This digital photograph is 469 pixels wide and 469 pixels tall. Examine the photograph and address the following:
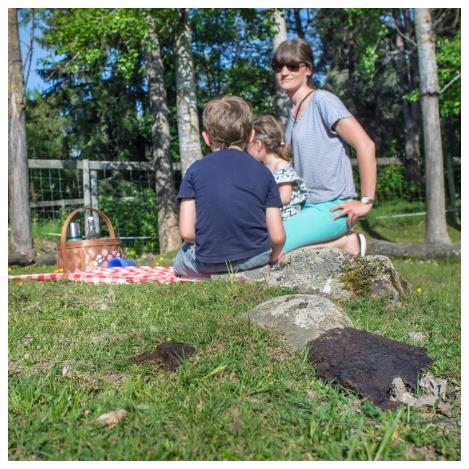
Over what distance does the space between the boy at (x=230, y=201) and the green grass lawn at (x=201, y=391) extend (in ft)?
2.19

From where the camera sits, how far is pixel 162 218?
13164mm

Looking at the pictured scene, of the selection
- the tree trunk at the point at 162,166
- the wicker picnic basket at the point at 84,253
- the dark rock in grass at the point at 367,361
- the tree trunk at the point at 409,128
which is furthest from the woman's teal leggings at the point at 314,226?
the tree trunk at the point at 409,128

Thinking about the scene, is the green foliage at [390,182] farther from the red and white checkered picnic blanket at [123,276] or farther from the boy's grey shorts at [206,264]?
the boy's grey shorts at [206,264]

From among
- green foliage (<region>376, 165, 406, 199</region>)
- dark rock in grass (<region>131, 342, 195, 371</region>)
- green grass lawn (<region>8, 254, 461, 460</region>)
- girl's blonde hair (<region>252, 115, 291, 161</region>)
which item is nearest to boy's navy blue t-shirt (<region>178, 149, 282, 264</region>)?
green grass lawn (<region>8, 254, 461, 460</region>)

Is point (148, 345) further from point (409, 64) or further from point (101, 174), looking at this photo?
point (409, 64)

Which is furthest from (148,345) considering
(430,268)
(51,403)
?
(430,268)

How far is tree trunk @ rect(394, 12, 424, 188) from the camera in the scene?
1911 cm

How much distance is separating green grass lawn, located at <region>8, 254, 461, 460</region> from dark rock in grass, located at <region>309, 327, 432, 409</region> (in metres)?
0.07

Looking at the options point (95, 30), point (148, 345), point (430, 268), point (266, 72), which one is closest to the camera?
point (148, 345)

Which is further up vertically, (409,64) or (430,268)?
(409,64)

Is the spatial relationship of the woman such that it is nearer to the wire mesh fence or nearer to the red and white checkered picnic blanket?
the red and white checkered picnic blanket

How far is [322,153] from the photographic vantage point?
203 inches

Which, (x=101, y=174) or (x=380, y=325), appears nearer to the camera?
(x=380, y=325)

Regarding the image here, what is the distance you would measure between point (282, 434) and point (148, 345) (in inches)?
44.3
